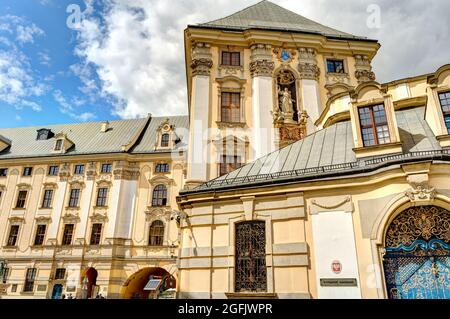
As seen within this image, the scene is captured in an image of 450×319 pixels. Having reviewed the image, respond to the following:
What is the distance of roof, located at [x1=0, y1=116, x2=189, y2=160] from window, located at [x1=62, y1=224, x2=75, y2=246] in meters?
8.32

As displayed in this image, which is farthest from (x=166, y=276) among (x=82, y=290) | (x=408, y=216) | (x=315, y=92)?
(x=408, y=216)

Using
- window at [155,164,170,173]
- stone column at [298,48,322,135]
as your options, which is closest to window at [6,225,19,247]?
window at [155,164,170,173]

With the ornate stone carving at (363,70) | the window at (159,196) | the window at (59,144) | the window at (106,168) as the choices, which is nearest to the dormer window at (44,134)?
the window at (59,144)

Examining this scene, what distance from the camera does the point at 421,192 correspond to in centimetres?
918

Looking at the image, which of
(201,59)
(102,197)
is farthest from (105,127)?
(201,59)

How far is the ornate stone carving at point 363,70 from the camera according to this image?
78.8 feet

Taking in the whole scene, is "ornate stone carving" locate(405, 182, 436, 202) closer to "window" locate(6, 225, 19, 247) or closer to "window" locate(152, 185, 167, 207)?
"window" locate(152, 185, 167, 207)

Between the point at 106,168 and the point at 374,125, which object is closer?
the point at 374,125

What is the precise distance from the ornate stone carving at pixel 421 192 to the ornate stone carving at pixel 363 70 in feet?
54.5

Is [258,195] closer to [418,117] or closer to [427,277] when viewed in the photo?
[427,277]

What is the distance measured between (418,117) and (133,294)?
30.7m

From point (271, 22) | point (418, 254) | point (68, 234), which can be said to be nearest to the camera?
point (418, 254)

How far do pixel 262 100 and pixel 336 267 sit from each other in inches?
577

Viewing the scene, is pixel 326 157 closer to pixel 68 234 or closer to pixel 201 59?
pixel 201 59
